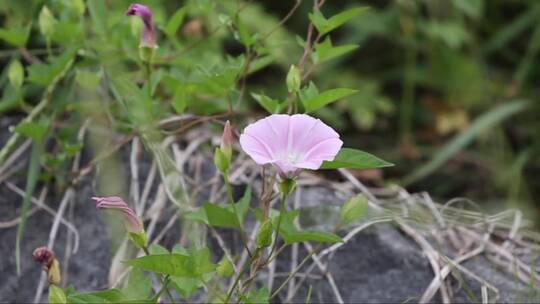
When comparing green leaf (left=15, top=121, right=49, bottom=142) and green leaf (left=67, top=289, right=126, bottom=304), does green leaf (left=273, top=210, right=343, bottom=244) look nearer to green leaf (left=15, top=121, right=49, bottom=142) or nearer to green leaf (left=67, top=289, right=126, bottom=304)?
green leaf (left=67, top=289, right=126, bottom=304)

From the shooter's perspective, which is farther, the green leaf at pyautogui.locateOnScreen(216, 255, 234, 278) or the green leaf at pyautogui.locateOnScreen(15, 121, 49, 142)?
the green leaf at pyautogui.locateOnScreen(15, 121, 49, 142)

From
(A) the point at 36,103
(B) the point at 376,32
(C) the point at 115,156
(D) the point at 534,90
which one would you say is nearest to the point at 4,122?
(A) the point at 36,103

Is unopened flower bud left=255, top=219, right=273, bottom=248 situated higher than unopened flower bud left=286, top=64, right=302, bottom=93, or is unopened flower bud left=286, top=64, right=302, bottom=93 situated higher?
unopened flower bud left=286, top=64, right=302, bottom=93

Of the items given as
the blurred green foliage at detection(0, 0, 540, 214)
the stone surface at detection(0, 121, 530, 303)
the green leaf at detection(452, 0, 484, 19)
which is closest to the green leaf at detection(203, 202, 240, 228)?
the stone surface at detection(0, 121, 530, 303)

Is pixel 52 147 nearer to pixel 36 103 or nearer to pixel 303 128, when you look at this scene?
Answer: pixel 36 103

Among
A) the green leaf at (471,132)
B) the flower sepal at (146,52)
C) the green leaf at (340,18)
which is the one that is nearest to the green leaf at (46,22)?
the flower sepal at (146,52)

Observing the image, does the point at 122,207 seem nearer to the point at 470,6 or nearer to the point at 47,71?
the point at 47,71
